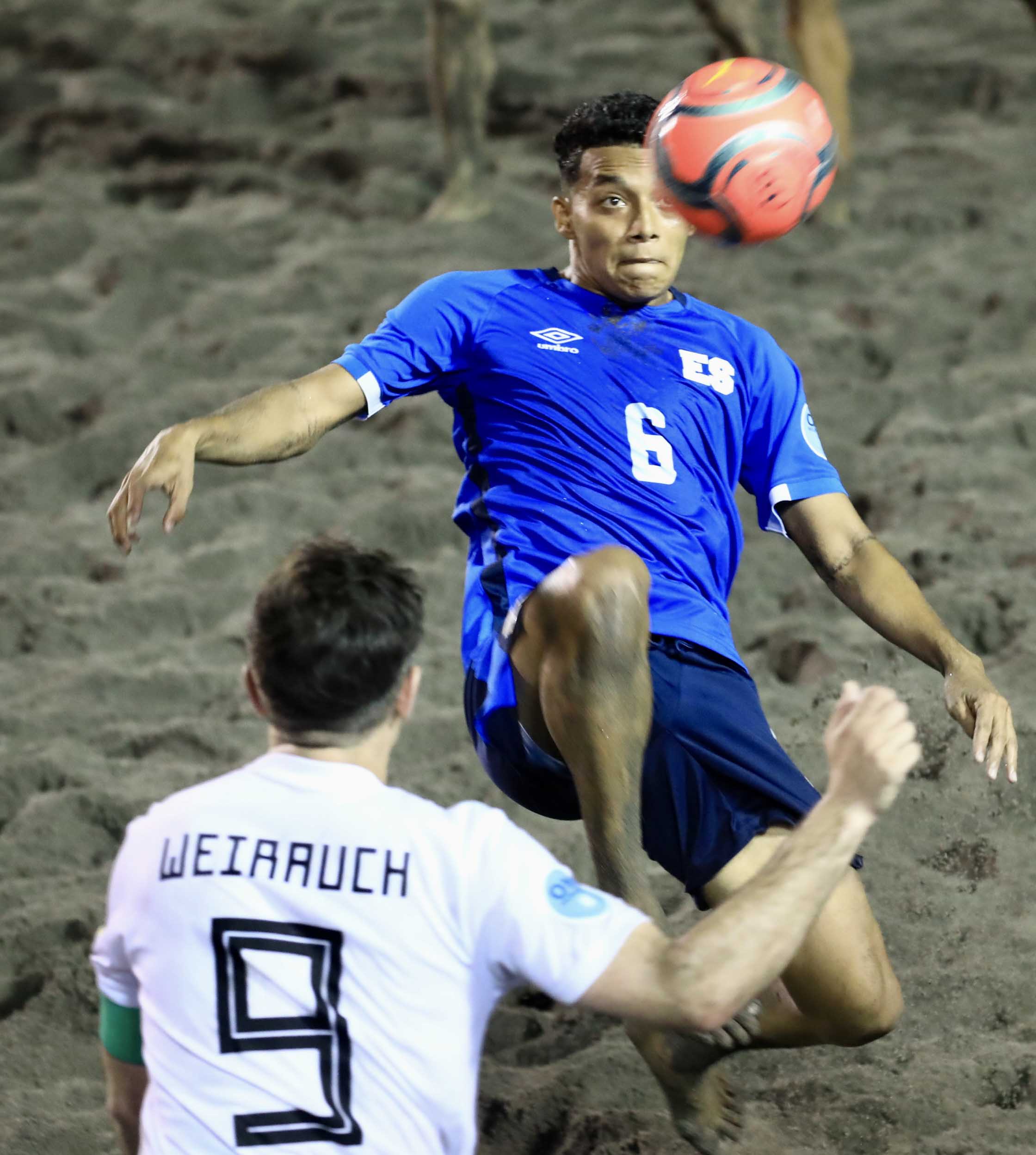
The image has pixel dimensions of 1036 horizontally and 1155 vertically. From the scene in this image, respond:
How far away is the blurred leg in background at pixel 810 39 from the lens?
5.59 meters

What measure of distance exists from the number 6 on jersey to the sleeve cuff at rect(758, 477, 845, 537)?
224 mm

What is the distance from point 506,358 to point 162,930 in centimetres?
137

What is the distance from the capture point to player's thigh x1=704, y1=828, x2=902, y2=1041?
2.37 metres

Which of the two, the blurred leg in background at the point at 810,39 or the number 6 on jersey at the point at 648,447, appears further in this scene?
the blurred leg in background at the point at 810,39

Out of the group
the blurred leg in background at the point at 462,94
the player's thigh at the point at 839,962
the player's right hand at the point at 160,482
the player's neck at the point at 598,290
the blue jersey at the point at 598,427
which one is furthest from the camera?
the blurred leg in background at the point at 462,94

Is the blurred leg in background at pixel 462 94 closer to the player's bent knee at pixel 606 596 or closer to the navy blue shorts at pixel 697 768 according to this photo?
the navy blue shorts at pixel 697 768

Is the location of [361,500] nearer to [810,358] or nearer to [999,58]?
[810,358]

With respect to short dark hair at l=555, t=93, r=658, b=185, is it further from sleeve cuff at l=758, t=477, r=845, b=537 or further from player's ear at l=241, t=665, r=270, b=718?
player's ear at l=241, t=665, r=270, b=718

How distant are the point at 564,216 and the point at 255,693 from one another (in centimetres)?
147

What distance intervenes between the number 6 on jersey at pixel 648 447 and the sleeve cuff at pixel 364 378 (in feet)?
1.46

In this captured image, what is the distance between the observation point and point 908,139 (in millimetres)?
6348

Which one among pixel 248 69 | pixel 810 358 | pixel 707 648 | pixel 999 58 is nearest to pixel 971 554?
pixel 810 358

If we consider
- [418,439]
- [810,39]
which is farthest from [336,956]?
[810,39]

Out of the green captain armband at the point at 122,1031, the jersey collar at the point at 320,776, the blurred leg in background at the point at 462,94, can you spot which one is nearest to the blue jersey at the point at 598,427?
the jersey collar at the point at 320,776
